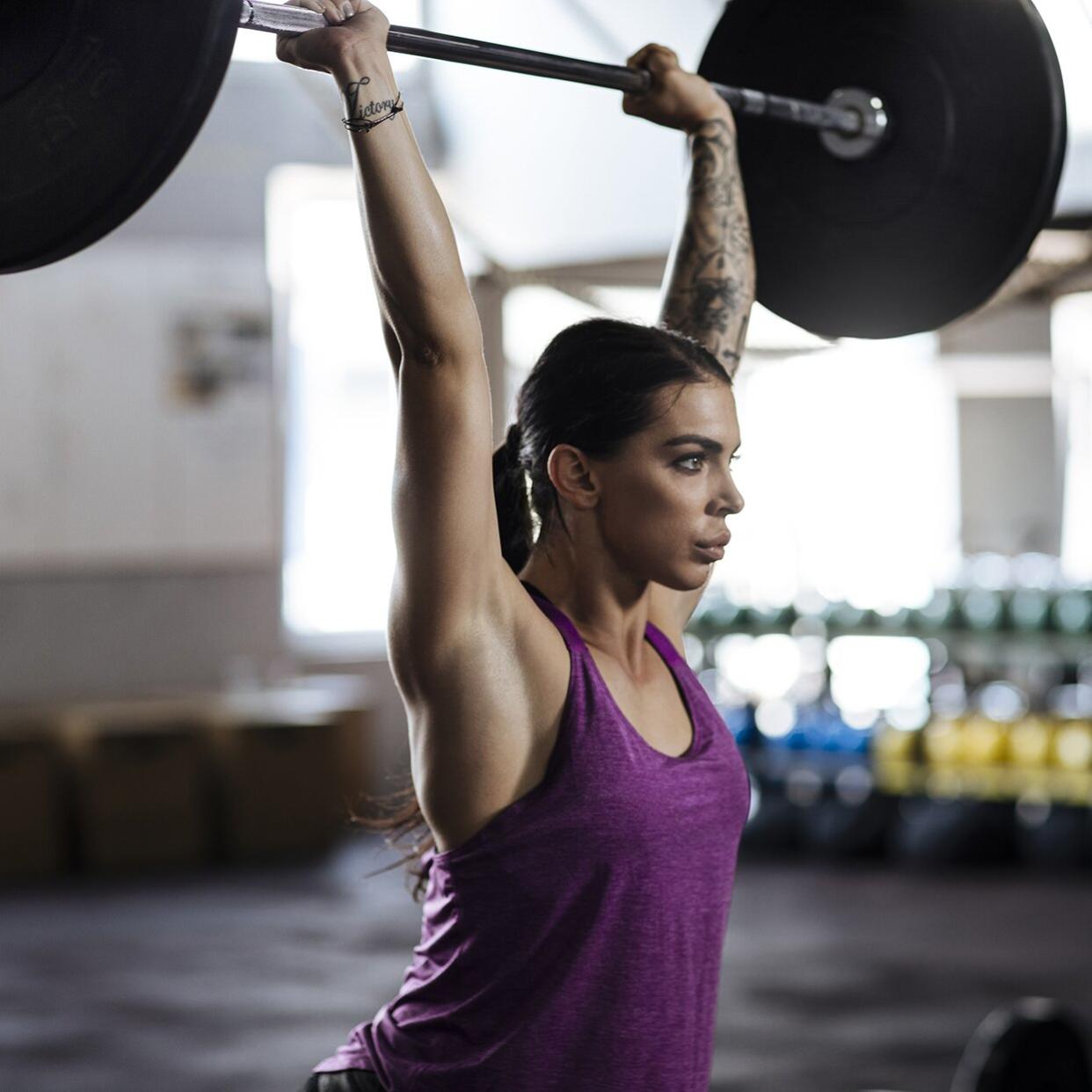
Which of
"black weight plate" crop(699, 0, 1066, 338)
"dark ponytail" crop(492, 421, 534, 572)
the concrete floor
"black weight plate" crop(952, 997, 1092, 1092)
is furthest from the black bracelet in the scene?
the concrete floor

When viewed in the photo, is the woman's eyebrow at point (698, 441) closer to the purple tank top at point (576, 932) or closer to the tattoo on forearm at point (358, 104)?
the purple tank top at point (576, 932)

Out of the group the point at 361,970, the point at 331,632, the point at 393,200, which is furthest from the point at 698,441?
the point at 331,632

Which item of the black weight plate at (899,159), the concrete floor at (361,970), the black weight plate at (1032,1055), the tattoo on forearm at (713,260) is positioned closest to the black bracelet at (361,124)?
the tattoo on forearm at (713,260)

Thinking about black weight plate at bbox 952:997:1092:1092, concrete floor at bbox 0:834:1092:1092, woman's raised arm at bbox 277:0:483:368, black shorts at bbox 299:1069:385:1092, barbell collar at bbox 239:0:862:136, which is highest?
barbell collar at bbox 239:0:862:136

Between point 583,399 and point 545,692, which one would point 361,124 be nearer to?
point 583,399

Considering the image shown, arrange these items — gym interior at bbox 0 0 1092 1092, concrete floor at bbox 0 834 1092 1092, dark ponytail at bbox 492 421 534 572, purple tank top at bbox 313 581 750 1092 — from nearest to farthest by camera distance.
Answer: purple tank top at bbox 313 581 750 1092
dark ponytail at bbox 492 421 534 572
concrete floor at bbox 0 834 1092 1092
gym interior at bbox 0 0 1092 1092

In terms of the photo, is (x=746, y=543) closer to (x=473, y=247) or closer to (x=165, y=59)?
(x=473, y=247)

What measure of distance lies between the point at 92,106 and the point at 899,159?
2.79ft

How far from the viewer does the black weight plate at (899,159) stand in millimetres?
1439

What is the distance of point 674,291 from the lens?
1521 mm

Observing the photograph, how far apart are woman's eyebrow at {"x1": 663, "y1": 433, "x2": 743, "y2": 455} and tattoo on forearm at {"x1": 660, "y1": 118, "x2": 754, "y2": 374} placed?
1.13 ft

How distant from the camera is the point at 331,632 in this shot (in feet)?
21.8

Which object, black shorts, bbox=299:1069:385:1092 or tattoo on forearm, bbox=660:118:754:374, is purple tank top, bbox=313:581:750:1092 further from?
tattoo on forearm, bbox=660:118:754:374

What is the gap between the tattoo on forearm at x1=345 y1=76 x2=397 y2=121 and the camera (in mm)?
1013
